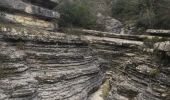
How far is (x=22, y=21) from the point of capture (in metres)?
20.4

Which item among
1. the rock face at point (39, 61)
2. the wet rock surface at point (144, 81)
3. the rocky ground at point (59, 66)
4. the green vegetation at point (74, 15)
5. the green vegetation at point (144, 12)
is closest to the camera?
the rock face at point (39, 61)

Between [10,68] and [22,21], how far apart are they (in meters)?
7.11

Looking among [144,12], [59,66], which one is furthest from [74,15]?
[59,66]

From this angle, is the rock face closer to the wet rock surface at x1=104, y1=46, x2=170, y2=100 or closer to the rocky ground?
the rocky ground

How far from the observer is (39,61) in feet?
54.1

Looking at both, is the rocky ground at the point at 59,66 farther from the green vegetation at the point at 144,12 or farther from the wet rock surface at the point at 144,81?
the green vegetation at the point at 144,12

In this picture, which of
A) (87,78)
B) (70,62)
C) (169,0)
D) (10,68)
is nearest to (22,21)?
(70,62)

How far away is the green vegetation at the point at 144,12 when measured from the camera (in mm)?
28438

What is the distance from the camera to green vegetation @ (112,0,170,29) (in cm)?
2844

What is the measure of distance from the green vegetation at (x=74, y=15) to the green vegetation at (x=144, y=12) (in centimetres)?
549

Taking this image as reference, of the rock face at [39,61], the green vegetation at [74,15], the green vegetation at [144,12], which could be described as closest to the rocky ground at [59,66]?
the rock face at [39,61]

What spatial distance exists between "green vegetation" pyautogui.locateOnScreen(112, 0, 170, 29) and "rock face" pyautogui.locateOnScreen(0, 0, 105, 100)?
8.59 metres

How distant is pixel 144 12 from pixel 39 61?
1843 centimetres

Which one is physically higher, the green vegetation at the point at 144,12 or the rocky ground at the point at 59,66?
the green vegetation at the point at 144,12
